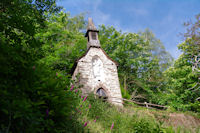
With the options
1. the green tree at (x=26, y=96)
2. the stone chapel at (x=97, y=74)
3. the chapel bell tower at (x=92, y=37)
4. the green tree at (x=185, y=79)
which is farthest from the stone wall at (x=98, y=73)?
the green tree at (x=26, y=96)

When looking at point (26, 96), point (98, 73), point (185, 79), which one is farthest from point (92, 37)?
point (26, 96)

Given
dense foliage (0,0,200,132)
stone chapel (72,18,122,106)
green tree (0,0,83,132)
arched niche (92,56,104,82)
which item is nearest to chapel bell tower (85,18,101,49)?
stone chapel (72,18,122,106)

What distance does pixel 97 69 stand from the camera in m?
15.9

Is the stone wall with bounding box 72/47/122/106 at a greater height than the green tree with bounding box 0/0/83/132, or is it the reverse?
the stone wall with bounding box 72/47/122/106

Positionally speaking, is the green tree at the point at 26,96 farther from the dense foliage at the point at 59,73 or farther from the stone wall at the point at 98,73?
the stone wall at the point at 98,73

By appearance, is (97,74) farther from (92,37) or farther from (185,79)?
(185,79)

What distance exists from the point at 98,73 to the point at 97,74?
0.49ft

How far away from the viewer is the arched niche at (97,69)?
15408 millimetres

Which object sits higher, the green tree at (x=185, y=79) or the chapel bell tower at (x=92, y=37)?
the chapel bell tower at (x=92, y=37)

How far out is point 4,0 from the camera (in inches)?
233

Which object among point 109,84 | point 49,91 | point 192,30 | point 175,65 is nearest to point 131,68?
point 175,65

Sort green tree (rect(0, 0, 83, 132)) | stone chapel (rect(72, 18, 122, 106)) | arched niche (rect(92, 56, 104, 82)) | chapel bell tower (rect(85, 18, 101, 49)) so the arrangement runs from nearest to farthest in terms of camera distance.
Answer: green tree (rect(0, 0, 83, 132))
stone chapel (rect(72, 18, 122, 106))
arched niche (rect(92, 56, 104, 82))
chapel bell tower (rect(85, 18, 101, 49))

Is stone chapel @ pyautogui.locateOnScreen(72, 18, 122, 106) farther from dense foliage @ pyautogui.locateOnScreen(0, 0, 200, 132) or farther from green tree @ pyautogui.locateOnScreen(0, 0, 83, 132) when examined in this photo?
green tree @ pyautogui.locateOnScreen(0, 0, 83, 132)

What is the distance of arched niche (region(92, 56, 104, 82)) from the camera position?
15408 mm
